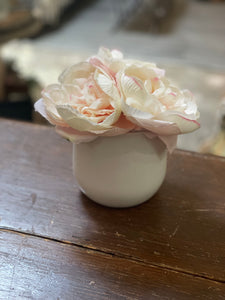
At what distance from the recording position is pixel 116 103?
48cm

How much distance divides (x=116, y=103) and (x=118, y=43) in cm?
234

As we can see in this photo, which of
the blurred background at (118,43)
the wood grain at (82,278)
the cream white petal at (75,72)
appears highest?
the cream white petal at (75,72)

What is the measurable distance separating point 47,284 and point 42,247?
65 millimetres

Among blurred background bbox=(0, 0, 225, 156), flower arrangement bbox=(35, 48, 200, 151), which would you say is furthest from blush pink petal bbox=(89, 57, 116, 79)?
blurred background bbox=(0, 0, 225, 156)

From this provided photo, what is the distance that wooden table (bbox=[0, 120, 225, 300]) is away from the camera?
0.47 meters

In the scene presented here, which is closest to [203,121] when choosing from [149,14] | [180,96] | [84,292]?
[180,96]

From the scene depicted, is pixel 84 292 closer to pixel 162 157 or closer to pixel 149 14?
pixel 162 157

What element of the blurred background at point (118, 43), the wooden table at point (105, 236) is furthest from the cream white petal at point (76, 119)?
the blurred background at point (118, 43)

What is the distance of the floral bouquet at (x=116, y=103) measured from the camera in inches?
18.9

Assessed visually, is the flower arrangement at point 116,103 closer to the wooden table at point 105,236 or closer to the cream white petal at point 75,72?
the cream white petal at point 75,72

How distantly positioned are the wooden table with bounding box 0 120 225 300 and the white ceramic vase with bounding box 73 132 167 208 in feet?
0.11

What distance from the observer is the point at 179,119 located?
0.48m

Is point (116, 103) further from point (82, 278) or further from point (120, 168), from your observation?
point (82, 278)

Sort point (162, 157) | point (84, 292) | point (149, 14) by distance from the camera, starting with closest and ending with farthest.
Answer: point (84, 292) < point (162, 157) < point (149, 14)
